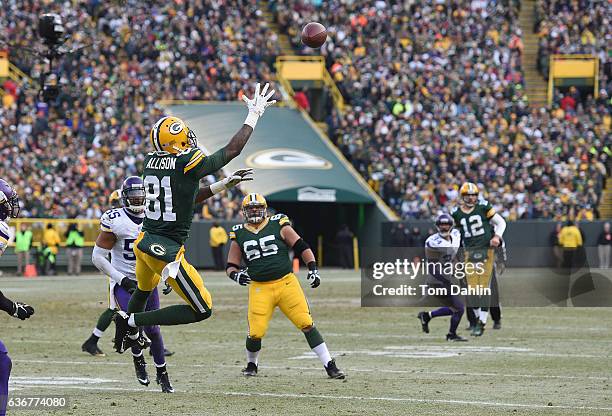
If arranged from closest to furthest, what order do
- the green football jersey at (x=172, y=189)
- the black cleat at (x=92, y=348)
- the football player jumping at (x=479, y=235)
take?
the green football jersey at (x=172, y=189), the black cleat at (x=92, y=348), the football player jumping at (x=479, y=235)

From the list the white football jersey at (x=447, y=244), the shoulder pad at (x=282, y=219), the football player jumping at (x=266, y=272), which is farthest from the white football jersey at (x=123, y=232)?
the white football jersey at (x=447, y=244)

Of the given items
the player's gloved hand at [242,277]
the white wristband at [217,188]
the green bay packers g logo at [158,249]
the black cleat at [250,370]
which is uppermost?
the white wristband at [217,188]

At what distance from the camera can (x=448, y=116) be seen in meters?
36.5

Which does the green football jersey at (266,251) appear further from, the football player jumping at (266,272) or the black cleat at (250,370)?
the black cleat at (250,370)

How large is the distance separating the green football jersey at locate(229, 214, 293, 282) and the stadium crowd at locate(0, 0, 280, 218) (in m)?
20.2

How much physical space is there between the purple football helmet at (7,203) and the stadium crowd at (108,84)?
23.4m

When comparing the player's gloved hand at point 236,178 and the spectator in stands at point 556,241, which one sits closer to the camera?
the player's gloved hand at point 236,178

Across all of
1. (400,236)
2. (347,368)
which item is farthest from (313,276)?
(400,236)

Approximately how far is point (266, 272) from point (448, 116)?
25261 mm

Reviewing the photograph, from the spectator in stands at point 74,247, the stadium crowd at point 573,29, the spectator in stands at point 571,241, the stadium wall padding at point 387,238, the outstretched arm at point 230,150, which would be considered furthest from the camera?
the stadium crowd at point 573,29

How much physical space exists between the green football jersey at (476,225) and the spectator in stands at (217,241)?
16497 mm

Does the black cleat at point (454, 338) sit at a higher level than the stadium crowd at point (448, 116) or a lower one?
lower

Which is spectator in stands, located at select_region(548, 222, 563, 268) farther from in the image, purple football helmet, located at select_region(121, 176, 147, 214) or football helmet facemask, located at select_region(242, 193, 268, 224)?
purple football helmet, located at select_region(121, 176, 147, 214)

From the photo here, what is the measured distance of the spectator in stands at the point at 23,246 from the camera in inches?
1249
